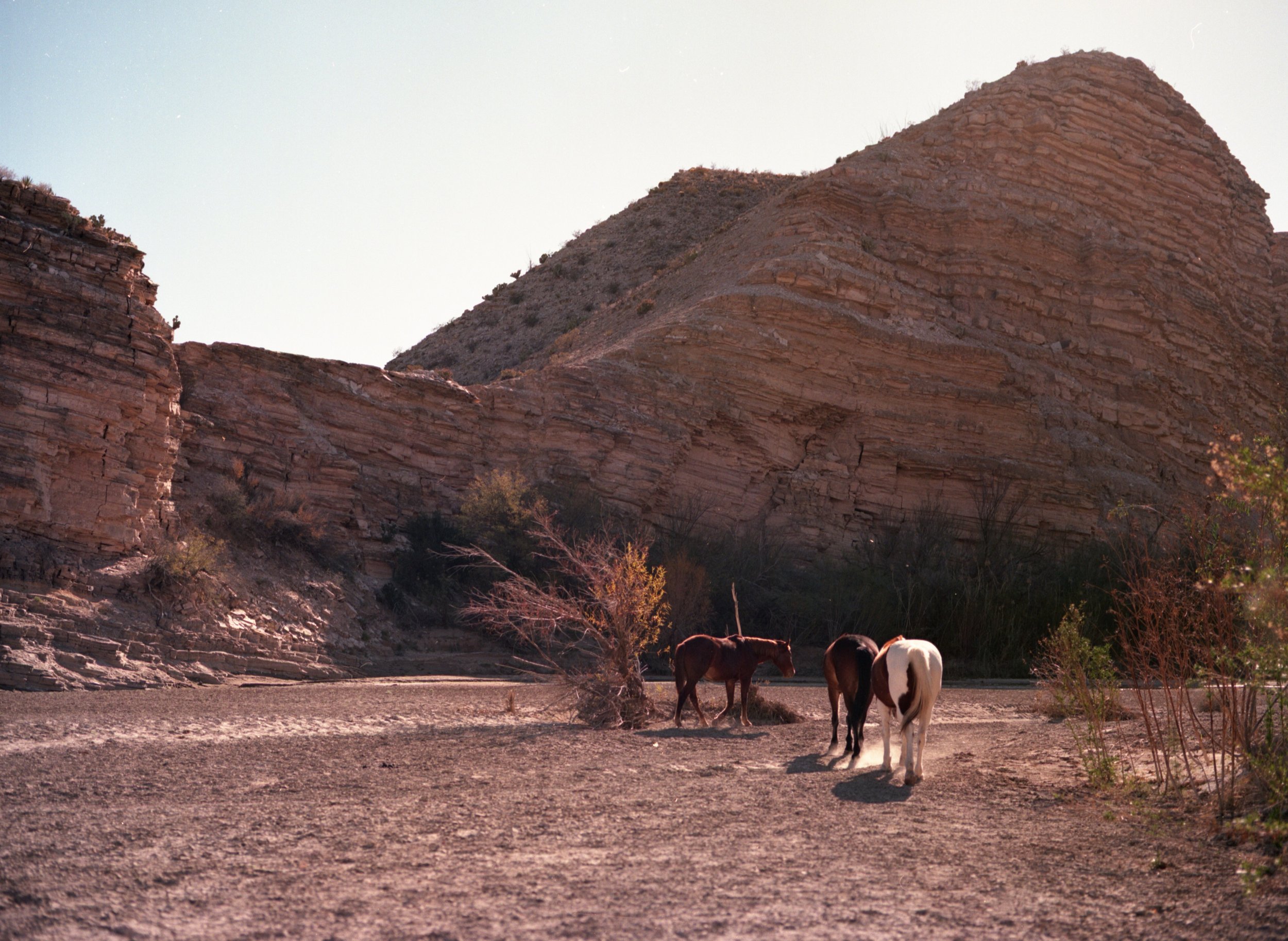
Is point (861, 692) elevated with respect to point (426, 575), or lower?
lower

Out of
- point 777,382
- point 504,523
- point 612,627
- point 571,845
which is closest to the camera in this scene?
point 571,845

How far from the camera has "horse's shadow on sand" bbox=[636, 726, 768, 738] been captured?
10.5 metres

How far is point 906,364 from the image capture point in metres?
30.1

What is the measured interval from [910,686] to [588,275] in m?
40.8

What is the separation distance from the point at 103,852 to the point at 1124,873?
5237mm

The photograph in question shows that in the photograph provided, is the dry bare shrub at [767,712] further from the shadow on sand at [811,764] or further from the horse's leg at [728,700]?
the shadow on sand at [811,764]

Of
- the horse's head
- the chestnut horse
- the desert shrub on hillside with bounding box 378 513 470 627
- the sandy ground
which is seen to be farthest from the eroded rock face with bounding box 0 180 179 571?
the chestnut horse

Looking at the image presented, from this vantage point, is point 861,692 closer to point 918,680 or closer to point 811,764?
point 811,764

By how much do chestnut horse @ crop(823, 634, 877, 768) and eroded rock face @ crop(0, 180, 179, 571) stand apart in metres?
13.2

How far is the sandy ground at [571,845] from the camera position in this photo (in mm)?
4305

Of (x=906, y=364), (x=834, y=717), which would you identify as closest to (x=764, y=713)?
(x=834, y=717)

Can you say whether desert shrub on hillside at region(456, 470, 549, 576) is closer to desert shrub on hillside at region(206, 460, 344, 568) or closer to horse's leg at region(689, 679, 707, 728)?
desert shrub on hillside at region(206, 460, 344, 568)

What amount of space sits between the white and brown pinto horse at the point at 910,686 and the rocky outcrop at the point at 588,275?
3027 centimetres

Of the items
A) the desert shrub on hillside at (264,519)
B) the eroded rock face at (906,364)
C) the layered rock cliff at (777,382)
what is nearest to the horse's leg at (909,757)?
the layered rock cliff at (777,382)
